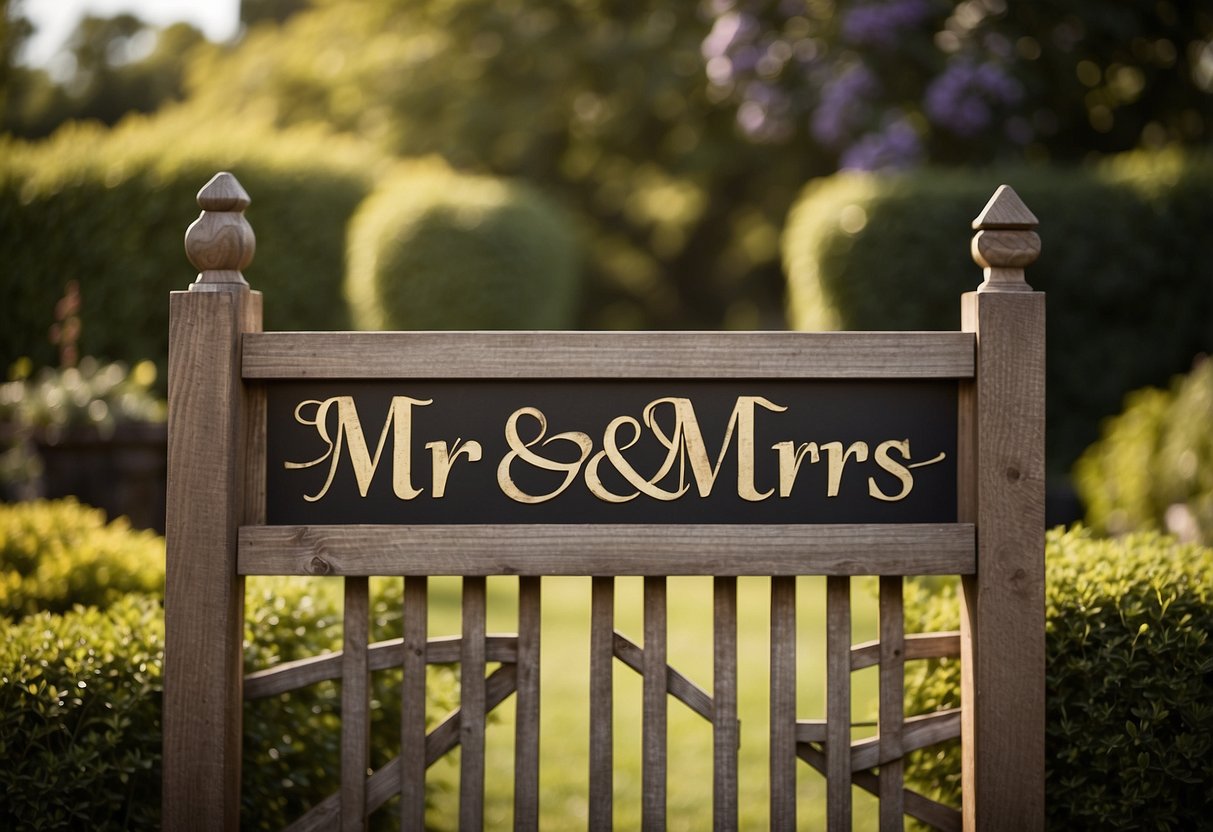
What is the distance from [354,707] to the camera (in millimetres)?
2039

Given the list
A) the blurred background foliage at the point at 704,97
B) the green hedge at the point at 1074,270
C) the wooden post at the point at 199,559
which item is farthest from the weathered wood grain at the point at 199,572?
the blurred background foliage at the point at 704,97

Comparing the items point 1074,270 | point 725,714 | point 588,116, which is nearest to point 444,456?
point 725,714

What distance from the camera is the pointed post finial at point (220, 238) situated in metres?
1.99

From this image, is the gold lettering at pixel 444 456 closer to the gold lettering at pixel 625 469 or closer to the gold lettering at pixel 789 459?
the gold lettering at pixel 625 469

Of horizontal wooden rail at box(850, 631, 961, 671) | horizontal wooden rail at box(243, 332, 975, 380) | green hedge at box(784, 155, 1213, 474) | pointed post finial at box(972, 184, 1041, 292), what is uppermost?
green hedge at box(784, 155, 1213, 474)

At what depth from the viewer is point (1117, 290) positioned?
6.87m

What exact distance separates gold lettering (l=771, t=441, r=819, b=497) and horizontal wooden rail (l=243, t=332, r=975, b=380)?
13 centimetres

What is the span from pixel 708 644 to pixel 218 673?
310cm

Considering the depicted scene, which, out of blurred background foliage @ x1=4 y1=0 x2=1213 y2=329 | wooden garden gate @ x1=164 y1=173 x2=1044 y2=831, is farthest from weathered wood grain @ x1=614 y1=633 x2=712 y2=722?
blurred background foliage @ x1=4 y1=0 x2=1213 y2=329

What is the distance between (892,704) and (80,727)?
158cm

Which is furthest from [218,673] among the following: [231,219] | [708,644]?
[708,644]

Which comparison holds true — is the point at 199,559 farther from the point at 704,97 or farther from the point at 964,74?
the point at 704,97

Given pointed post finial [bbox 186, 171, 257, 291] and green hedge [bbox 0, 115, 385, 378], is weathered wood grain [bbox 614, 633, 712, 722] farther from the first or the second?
green hedge [bbox 0, 115, 385, 378]

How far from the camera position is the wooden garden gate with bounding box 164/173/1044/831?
6.44ft
